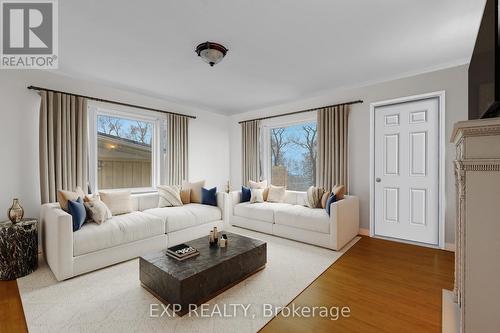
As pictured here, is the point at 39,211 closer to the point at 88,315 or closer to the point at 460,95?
the point at 88,315

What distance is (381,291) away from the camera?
86.8 inches

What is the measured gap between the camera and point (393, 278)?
2.46 metres

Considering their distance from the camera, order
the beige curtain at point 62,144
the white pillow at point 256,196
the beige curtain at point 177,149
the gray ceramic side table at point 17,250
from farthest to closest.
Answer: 1. the beige curtain at point 177,149
2. the white pillow at point 256,196
3. the beige curtain at point 62,144
4. the gray ceramic side table at point 17,250

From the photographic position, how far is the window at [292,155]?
15.5 feet

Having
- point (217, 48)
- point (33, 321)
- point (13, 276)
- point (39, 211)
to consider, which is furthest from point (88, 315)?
point (217, 48)

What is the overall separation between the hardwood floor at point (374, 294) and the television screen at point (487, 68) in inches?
63.2

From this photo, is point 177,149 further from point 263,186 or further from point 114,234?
point 114,234

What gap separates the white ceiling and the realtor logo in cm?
10

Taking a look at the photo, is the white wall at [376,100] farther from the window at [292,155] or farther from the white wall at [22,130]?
the white wall at [22,130]

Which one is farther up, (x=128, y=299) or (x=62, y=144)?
(x=62, y=144)

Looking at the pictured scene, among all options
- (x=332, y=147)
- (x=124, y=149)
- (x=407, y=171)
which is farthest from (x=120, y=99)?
(x=407, y=171)

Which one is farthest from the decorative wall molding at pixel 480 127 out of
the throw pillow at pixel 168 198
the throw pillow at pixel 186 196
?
the throw pillow at pixel 186 196

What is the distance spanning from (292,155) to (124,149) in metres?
3.37

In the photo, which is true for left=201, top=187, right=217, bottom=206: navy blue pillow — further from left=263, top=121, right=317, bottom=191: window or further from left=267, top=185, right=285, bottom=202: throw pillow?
left=263, top=121, right=317, bottom=191: window
